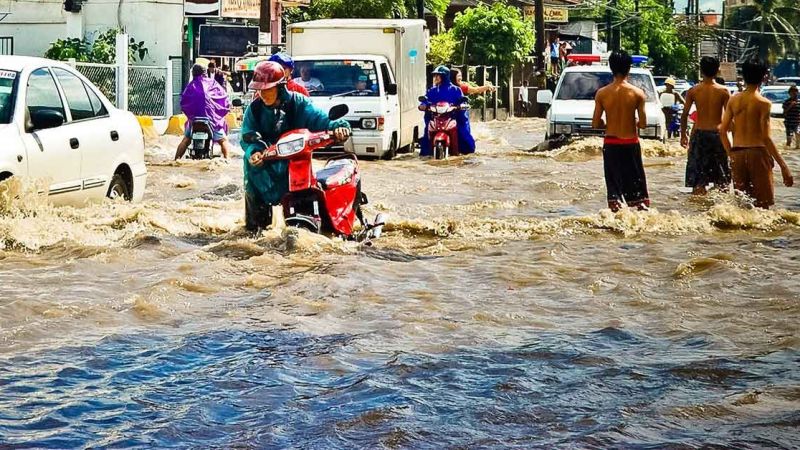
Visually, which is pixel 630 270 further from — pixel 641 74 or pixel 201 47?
pixel 201 47

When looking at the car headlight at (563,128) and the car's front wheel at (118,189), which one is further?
the car headlight at (563,128)

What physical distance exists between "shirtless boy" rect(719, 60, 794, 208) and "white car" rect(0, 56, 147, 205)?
5.18 meters

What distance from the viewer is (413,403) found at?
19.1ft

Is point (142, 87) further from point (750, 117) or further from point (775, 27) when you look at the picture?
point (775, 27)

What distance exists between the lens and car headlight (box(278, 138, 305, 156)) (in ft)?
30.5

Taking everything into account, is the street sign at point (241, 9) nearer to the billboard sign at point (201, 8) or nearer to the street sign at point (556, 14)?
the billboard sign at point (201, 8)

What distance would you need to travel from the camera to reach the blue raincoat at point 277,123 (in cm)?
974

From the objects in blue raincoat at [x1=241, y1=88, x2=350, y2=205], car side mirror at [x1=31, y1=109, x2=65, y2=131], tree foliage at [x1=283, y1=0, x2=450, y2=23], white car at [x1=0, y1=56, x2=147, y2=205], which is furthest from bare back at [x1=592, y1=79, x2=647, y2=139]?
tree foliage at [x1=283, y1=0, x2=450, y2=23]

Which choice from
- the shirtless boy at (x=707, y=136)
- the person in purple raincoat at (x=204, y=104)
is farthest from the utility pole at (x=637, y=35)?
the shirtless boy at (x=707, y=136)

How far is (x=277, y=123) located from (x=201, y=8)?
2603 centimetres

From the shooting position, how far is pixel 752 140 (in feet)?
38.5

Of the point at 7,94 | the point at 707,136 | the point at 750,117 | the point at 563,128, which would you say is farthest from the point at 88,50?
the point at 750,117

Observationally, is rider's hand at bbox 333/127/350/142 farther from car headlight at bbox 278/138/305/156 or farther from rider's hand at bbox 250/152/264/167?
rider's hand at bbox 250/152/264/167

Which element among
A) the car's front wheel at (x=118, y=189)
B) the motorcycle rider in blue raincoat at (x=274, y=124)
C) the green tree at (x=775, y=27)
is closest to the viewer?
the motorcycle rider in blue raincoat at (x=274, y=124)
